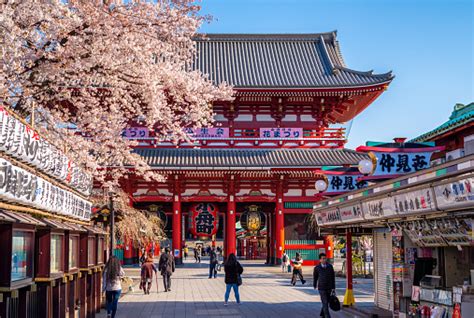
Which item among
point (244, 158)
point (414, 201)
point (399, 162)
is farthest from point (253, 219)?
point (414, 201)

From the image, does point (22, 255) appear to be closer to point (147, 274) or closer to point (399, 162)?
point (399, 162)

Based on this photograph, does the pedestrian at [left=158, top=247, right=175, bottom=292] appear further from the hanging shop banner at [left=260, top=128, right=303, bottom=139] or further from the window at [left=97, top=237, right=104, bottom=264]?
the hanging shop banner at [left=260, top=128, right=303, bottom=139]

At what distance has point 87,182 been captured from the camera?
14867mm

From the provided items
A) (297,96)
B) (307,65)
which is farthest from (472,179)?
(307,65)

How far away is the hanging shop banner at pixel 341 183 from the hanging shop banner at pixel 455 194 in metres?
8.30

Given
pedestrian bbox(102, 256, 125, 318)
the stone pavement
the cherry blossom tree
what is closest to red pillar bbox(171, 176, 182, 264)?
the stone pavement

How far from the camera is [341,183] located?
698 inches

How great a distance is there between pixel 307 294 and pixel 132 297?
20.4 feet

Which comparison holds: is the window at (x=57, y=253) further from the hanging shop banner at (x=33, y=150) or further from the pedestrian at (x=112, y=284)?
the pedestrian at (x=112, y=284)

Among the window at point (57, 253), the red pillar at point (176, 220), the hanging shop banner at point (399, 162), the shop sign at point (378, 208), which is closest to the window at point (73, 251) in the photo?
the window at point (57, 253)

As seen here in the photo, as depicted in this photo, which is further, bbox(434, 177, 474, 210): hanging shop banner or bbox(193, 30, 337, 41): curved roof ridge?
bbox(193, 30, 337, 41): curved roof ridge

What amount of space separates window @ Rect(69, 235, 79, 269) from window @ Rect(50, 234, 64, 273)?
0.89m

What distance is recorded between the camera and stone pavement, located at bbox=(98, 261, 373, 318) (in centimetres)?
1638

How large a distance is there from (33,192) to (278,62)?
3311 cm
